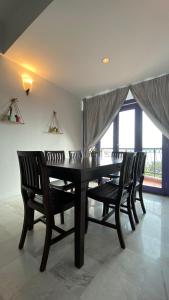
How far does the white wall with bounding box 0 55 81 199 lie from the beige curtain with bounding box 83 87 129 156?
42 centimetres

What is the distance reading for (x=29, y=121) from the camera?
322 cm

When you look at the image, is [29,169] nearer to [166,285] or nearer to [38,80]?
[166,285]

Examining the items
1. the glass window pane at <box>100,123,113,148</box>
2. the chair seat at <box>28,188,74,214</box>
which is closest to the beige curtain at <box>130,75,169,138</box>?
the glass window pane at <box>100,123,113,148</box>

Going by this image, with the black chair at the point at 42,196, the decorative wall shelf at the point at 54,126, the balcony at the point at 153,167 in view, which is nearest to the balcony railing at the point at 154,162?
the balcony at the point at 153,167

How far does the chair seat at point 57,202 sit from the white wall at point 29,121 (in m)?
1.62

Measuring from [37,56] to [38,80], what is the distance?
712 mm

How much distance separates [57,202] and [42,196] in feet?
0.49

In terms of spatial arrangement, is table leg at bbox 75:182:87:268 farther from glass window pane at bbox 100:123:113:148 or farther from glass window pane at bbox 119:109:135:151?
glass window pane at bbox 100:123:113:148

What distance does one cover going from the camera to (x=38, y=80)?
11.0 feet

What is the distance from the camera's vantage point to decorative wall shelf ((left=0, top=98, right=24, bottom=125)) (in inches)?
110

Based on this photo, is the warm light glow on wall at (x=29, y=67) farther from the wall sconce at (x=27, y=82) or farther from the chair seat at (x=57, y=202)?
the chair seat at (x=57, y=202)

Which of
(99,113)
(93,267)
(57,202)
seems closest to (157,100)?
(99,113)

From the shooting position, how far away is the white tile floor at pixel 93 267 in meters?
1.07

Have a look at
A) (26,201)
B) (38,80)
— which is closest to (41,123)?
(38,80)
